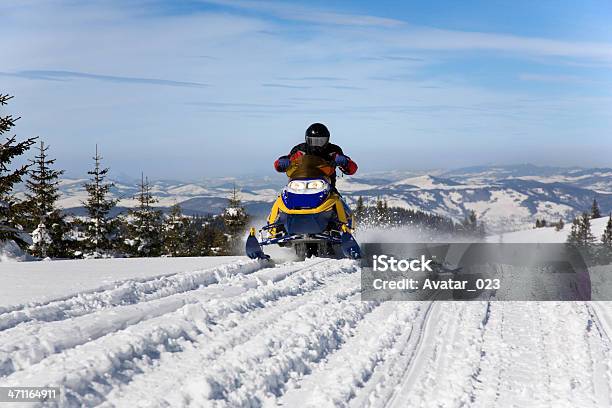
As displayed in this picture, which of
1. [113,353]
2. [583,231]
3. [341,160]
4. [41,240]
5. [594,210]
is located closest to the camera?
[113,353]

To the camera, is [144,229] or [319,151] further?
[144,229]

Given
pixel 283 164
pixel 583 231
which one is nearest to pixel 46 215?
pixel 283 164

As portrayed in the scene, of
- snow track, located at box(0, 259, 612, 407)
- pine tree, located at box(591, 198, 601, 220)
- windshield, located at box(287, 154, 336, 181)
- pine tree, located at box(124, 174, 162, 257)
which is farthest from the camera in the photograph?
pine tree, located at box(591, 198, 601, 220)

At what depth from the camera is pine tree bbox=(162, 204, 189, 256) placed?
125ft

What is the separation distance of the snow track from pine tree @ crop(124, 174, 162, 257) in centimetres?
2710

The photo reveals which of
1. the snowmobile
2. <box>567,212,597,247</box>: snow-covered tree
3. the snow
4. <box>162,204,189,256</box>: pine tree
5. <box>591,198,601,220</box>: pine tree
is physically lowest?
<box>567,212,597,247</box>: snow-covered tree

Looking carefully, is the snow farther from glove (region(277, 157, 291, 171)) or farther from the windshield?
Answer: the windshield

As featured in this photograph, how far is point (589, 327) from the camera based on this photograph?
5.84 m

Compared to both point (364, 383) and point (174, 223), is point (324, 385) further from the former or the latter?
point (174, 223)

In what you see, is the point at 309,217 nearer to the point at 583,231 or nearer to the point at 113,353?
the point at 113,353

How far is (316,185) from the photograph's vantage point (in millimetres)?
10203

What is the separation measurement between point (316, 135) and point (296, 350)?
22.5ft

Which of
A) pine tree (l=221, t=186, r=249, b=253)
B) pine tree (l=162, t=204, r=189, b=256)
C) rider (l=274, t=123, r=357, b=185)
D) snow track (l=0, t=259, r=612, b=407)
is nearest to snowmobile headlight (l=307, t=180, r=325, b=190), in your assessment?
rider (l=274, t=123, r=357, b=185)

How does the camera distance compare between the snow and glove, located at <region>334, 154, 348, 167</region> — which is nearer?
glove, located at <region>334, 154, 348, 167</region>
